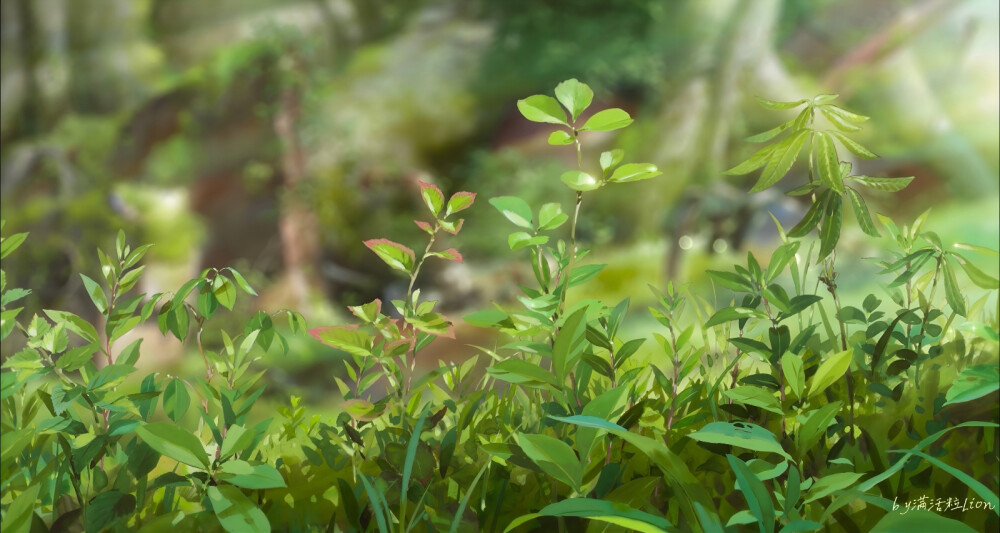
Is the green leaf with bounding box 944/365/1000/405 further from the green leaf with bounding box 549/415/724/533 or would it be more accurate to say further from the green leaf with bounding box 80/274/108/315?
the green leaf with bounding box 80/274/108/315

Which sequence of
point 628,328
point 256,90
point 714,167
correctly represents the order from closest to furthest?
point 628,328, point 714,167, point 256,90


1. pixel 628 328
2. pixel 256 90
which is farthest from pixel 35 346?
pixel 256 90

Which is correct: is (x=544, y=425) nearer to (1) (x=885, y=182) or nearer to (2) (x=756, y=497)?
(2) (x=756, y=497)

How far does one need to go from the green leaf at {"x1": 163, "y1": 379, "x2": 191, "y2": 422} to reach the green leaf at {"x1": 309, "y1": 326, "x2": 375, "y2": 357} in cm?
11

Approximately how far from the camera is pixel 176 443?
42cm

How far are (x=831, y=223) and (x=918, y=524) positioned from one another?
0.69 ft

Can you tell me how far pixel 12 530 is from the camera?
0.41 meters

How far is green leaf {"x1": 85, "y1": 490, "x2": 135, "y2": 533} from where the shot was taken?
0.44 metres

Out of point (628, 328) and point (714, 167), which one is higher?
point (714, 167)

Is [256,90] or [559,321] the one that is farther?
[256,90]

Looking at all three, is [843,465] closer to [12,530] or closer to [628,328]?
[12,530]

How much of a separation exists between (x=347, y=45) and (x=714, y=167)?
3.33 meters

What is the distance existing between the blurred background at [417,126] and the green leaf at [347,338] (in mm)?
4297

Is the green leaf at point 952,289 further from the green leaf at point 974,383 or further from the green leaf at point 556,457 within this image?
the green leaf at point 556,457
